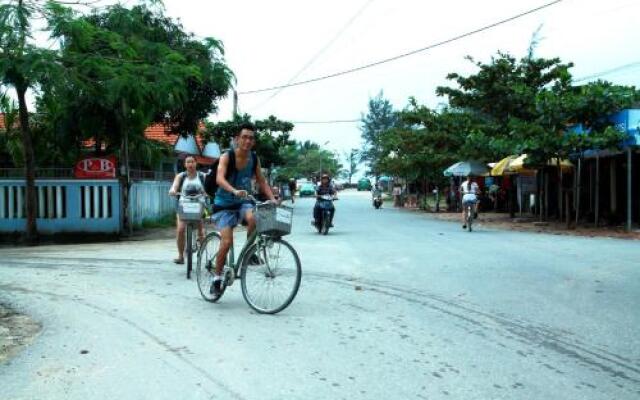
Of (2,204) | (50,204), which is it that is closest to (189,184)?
(50,204)

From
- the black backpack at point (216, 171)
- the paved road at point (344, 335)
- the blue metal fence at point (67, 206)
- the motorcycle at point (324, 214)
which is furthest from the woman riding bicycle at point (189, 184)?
the blue metal fence at point (67, 206)

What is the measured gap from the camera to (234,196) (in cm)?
695

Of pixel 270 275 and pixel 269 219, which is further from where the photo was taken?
pixel 270 275

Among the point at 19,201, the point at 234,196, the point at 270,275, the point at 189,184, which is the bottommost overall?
the point at 270,275

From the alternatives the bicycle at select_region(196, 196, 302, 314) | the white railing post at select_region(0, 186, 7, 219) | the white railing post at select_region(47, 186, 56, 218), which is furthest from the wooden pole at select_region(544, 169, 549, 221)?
the bicycle at select_region(196, 196, 302, 314)

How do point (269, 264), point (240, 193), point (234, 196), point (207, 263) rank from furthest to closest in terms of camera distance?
point (207, 263), point (234, 196), point (269, 264), point (240, 193)

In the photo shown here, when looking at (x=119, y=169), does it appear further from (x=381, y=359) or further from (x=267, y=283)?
(x=381, y=359)

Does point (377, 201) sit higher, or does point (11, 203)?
point (11, 203)

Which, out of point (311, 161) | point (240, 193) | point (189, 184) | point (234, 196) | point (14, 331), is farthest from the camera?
point (311, 161)

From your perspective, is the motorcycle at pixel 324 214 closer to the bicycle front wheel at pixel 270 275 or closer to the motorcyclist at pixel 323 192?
the motorcyclist at pixel 323 192

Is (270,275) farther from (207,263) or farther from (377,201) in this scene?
(377,201)

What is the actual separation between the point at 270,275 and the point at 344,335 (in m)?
1.11

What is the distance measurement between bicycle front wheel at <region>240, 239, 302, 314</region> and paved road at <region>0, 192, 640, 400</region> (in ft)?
0.58

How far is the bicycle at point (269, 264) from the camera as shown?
6566mm
